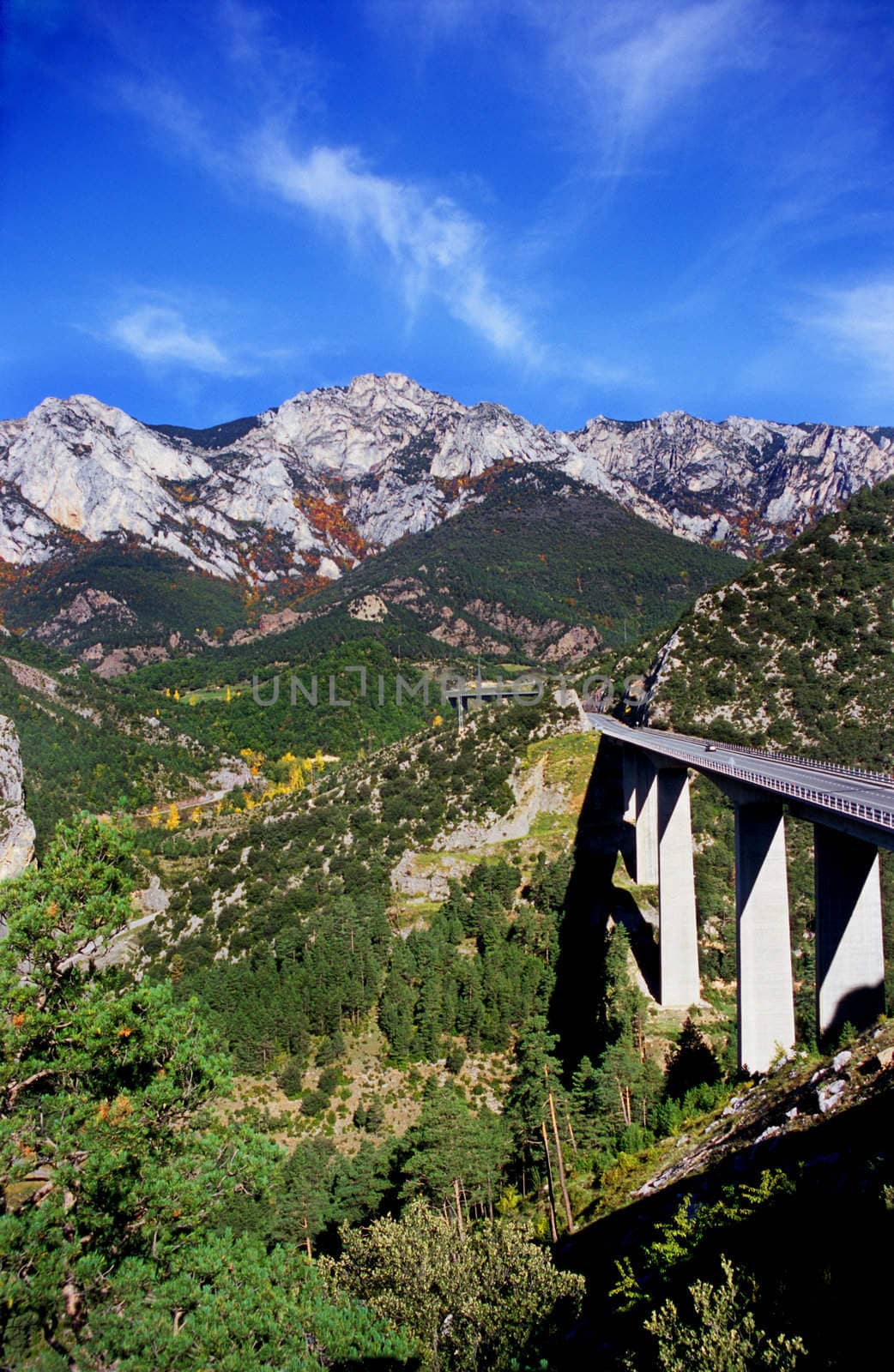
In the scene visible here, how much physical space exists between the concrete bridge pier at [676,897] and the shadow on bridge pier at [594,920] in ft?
4.82

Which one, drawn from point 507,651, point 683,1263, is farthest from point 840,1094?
point 507,651

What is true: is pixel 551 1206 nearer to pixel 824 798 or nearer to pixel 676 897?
pixel 824 798

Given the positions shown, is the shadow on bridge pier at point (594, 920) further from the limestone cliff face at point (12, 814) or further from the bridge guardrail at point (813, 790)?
the limestone cliff face at point (12, 814)

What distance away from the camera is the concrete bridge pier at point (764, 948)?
25.2 m

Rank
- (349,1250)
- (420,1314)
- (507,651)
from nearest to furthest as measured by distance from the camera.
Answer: (420,1314)
(349,1250)
(507,651)

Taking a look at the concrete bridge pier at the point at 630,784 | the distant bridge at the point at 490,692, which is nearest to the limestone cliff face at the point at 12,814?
the concrete bridge pier at the point at 630,784

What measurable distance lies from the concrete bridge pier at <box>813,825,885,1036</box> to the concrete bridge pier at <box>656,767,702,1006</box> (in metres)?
14.5

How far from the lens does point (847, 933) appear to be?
21.4 m

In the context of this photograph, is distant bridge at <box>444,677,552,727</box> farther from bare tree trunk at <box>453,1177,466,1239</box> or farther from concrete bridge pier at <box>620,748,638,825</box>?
bare tree trunk at <box>453,1177,466,1239</box>

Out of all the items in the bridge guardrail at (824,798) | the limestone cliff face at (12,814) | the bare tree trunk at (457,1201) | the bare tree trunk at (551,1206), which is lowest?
the bare tree trunk at (457,1201)

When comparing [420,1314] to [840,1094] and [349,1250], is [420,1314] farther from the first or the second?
[840,1094]

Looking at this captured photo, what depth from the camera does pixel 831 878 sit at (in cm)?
2186

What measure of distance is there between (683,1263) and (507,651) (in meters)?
176

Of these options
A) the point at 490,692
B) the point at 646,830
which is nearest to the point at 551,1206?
the point at 646,830
